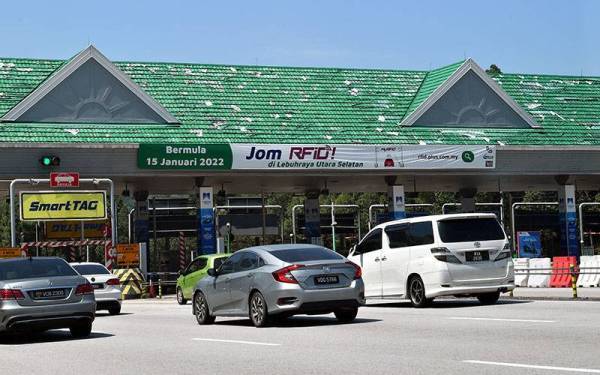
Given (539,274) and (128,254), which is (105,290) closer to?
(128,254)

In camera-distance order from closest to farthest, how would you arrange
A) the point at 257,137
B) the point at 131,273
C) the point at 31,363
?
the point at 31,363 → the point at 131,273 → the point at 257,137

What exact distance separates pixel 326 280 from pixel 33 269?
484 cm

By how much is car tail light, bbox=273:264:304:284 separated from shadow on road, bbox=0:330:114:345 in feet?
10.1

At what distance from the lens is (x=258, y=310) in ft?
65.7

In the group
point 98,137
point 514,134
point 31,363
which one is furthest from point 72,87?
point 31,363

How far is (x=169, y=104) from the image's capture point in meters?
44.3

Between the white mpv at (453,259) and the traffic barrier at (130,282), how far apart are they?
1763cm

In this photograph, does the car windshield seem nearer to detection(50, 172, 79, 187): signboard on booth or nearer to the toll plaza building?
detection(50, 172, 79, 187): signboard on booth

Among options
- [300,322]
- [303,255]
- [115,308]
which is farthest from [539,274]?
[303,255]

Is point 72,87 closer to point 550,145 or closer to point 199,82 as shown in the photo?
point 199,82

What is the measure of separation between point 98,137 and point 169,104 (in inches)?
145

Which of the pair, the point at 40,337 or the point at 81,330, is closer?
the point at 81,330

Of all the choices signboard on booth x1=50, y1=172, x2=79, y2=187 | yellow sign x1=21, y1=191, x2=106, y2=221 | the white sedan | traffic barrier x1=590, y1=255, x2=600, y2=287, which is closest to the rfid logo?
traffic barrier x1=590, y1=255, x2=600, y2=287

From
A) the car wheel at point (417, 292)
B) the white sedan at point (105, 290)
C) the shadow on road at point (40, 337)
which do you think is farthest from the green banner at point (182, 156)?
the shadow on road at point (40, 337)
